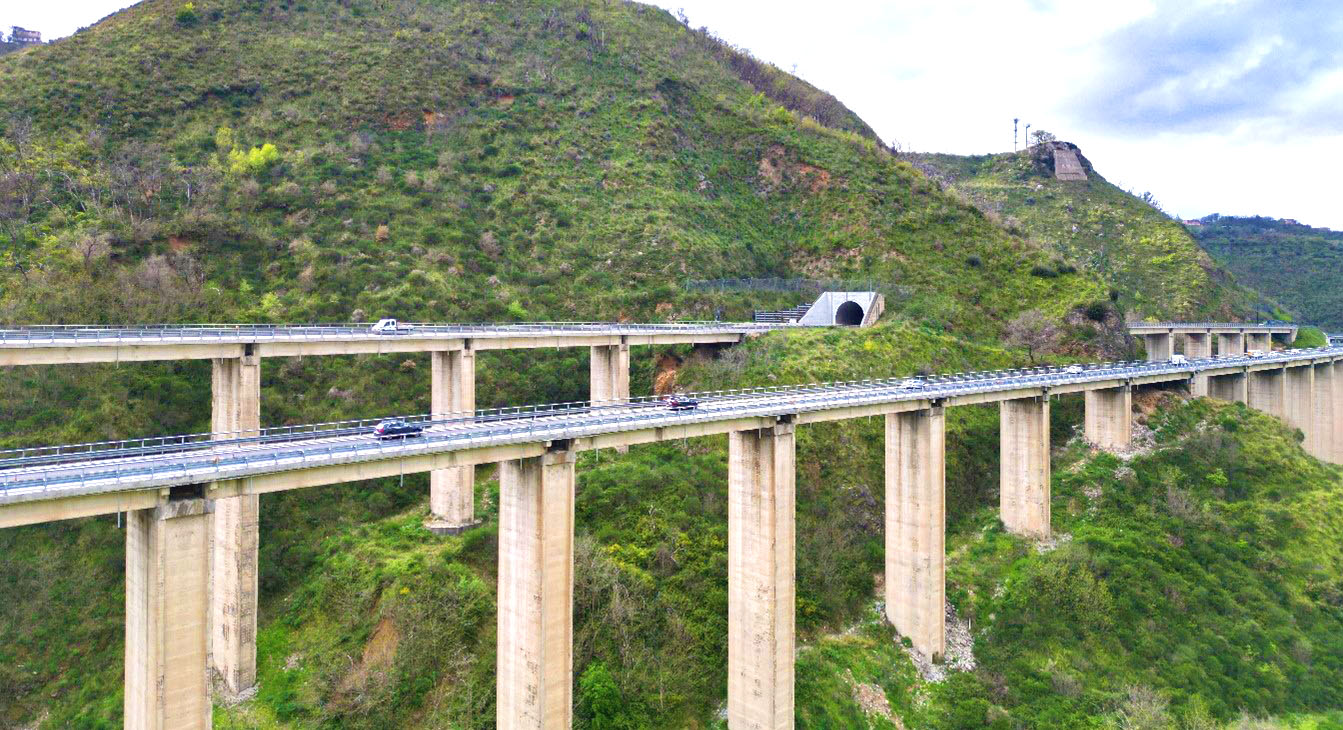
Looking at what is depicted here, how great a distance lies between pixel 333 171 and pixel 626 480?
51.1 meters

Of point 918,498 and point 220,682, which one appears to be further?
point 918,498

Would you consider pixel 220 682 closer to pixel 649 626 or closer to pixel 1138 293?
pixel 649 626

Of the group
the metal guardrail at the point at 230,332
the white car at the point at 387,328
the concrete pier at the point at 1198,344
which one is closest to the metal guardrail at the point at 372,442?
the metal guardrail at the point at 230,332

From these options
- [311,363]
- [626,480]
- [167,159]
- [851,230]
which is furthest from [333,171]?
[851,230]

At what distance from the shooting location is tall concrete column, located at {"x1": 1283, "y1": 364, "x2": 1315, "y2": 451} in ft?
238

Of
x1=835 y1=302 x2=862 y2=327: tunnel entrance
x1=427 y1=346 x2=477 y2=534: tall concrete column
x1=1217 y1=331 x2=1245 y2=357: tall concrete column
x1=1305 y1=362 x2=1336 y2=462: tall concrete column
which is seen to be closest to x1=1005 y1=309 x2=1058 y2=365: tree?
Answer: x1=835 y1=302 x2=862 y2=327: tunnel entrance

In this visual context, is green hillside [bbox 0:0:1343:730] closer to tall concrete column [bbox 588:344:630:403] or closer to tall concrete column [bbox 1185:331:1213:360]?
tall concrete column [bbox 588:344:630:403]

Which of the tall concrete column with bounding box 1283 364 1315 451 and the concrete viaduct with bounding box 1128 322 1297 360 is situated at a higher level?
the concrete viaduct with bounding box 1128 322 1297 360

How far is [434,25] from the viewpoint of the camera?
340ft

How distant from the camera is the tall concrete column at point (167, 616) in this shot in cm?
2003

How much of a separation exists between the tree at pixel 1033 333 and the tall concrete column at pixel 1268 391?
1890 cm

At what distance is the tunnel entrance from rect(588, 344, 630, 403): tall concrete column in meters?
29.2

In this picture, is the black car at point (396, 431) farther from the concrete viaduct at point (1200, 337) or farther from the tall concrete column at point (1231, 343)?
the tall concrete column at point (1231, 343)

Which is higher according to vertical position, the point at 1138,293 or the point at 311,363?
the point at 1138,293
